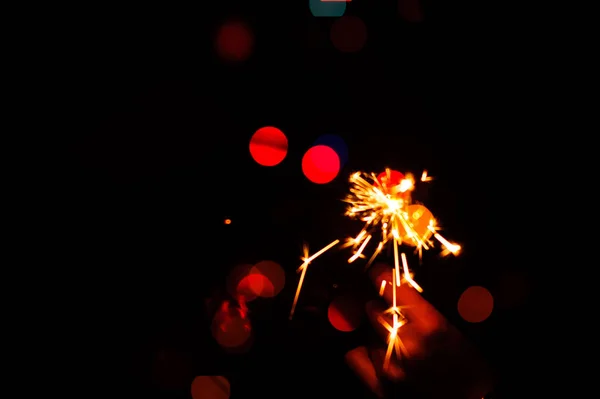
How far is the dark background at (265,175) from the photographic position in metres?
1.39

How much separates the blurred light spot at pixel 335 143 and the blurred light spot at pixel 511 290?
861 millimetres

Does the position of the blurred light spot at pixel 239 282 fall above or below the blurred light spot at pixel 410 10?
below

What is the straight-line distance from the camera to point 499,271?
1496mm

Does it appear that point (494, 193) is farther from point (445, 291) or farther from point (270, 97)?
point (270, 97)

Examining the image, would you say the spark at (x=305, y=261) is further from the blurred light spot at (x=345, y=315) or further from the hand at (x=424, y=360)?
the hand at (x=424, y=360)

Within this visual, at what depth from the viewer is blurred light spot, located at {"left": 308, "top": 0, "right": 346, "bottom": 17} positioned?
4.50 feet

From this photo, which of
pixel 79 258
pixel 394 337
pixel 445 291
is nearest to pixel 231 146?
pixel 79 258

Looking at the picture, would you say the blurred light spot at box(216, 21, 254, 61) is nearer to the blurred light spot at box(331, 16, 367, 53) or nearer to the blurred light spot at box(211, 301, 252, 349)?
the blurred light spot at box(331, 16, 367, 53)

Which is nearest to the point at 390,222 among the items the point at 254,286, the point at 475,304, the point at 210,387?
the point at 475,304

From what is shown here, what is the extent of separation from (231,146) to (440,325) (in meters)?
1.08

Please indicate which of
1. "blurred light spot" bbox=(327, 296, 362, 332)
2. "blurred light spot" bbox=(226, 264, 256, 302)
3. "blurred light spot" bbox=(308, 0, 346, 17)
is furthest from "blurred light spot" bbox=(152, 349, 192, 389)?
"blurred light spot" bbox=(308, 0, 346, 17)

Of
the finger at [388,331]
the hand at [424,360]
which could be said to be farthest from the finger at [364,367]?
the finger at [388,331]

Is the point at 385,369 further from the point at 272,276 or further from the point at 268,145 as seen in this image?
the point at 268,145

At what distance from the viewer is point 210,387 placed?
1445 millimetres
